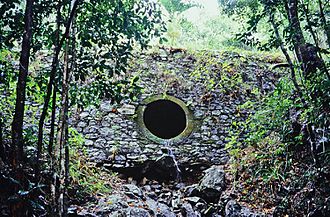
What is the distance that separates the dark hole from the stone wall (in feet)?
A: 1.71

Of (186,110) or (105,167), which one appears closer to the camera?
(105,167)

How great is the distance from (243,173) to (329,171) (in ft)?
6.15

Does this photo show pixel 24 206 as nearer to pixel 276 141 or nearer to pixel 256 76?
pixel 276 141

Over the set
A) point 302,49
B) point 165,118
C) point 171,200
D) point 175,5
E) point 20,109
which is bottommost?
point 171,200

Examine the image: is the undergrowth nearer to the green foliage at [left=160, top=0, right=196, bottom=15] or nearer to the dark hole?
A: the dark hole

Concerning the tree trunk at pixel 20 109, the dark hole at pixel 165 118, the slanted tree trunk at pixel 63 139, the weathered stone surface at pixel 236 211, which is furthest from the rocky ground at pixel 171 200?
the dark hole at pixel 165 118

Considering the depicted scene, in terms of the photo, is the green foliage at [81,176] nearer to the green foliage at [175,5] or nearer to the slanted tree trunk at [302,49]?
the slanted tree trunk at [302,49]

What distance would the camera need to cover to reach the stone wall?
6.06 meters

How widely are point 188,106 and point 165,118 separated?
1.21 m

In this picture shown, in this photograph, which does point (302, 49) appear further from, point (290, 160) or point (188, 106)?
point (188, 106)

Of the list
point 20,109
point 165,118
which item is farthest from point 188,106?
point 20,109

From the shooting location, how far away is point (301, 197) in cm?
351

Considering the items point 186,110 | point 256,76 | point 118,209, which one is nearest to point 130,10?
point 118,209

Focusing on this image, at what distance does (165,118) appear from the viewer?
7844 millimetres
